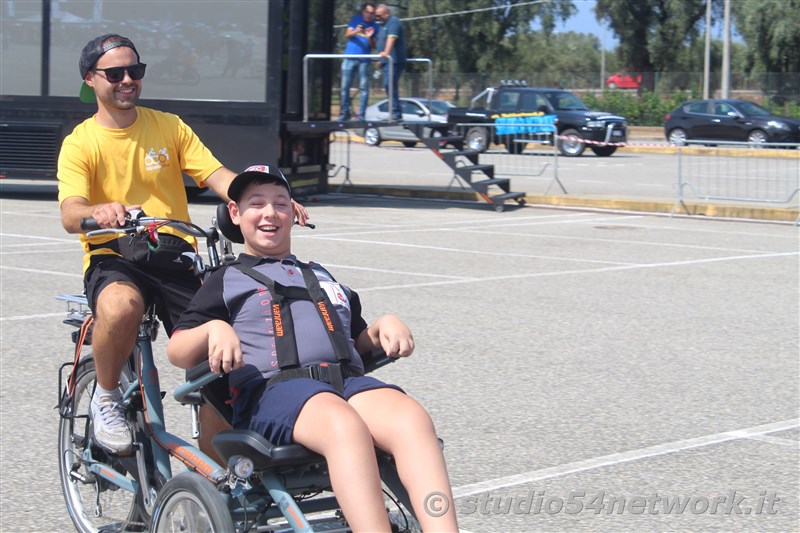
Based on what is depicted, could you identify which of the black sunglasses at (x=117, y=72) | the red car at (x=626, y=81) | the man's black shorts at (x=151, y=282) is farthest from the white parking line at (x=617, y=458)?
the red car at (x=626, y=81)

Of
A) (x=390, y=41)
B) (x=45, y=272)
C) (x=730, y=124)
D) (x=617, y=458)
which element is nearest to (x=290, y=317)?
(x=617, y=458)

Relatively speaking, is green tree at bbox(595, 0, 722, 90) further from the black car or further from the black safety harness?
the black safety harness

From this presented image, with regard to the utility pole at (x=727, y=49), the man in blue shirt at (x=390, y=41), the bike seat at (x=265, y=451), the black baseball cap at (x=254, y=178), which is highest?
the utility pole at (x=727, y=49)

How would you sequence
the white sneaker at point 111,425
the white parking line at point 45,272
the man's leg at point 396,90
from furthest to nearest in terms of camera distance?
the man's leg at point 396,90, the white parking line at point 45,272, the white sneaker at point 111,425

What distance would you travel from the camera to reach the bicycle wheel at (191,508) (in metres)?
3.22

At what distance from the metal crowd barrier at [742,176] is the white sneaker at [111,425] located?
1412 cm

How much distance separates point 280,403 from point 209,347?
0.85 ft

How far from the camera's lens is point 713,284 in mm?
11055

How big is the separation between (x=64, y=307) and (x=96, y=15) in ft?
33.3

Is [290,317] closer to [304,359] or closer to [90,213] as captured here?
[304,359]

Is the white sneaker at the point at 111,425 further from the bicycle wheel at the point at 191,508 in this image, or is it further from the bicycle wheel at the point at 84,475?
the bicycle wheel at the point at 191,508

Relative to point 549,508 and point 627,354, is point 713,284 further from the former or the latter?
point 549,508

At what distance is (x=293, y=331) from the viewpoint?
3.58m

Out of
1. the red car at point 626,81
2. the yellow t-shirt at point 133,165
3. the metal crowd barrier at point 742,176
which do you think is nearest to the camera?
the yellow t-shirt at point 133,165
